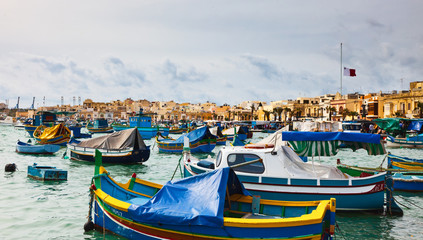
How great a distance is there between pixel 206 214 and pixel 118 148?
61.5 ft

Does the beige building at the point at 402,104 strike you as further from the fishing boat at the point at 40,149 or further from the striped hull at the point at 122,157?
the fishing boat at the point at 40,149

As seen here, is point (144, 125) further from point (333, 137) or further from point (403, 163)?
point (333, 137)

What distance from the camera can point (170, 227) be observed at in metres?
8.76

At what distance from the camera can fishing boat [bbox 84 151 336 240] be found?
8141 mm

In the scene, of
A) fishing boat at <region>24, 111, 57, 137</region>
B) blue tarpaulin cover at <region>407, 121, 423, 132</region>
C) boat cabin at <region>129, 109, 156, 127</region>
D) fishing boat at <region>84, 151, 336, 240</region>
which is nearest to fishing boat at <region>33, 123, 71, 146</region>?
boat cabin at <region>129, 109, 156, 127</region>

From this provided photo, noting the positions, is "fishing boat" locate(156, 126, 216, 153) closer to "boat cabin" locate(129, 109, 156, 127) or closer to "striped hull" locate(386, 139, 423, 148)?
"striped hull" locate(386, 139, 423, 148)

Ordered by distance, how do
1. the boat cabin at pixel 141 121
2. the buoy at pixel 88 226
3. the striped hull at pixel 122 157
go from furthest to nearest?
the boat cabin at pixel 141 121 → the striped hull at pixel 122 157 → the buoy at pixel 88 226

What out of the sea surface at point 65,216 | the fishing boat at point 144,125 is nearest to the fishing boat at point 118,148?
the sea surface at point 65,216

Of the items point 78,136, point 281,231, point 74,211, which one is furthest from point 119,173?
point 78,136

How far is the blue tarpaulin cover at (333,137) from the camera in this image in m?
13.5

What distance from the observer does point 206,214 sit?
8297 millimetres

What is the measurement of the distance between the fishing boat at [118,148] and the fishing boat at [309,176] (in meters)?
12.9

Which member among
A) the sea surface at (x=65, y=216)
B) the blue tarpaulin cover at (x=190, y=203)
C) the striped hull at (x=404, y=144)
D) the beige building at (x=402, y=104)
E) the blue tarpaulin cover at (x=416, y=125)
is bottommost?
the sea surface at (x=65, y=216)

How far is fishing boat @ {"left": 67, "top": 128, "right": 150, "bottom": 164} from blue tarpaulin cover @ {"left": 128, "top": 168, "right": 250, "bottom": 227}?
16716mm
